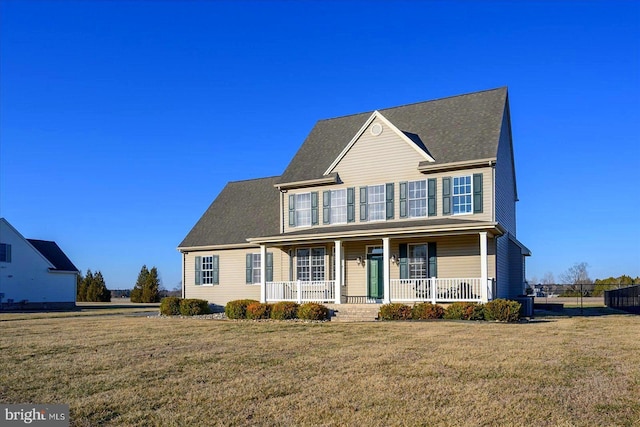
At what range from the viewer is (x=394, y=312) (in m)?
19.7

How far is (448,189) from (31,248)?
101 ft

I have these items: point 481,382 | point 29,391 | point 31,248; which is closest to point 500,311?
point 481,382

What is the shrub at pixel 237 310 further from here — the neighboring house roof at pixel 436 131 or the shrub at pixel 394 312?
the neighboring house roof at pixel 436 131

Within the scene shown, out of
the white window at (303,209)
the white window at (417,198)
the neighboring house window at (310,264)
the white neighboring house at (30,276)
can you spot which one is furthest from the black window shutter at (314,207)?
the white neighboring house at (30,276)

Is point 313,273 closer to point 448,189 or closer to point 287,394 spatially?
point 448,189

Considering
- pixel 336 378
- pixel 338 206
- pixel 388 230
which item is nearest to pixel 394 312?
pixel 388 230

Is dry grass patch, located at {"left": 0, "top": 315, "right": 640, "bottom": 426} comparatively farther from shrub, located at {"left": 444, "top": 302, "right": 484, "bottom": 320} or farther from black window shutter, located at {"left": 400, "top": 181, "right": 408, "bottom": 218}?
black window shutter, located at {"left": 400, "top": 181, "right": 408, "bottom": 218}

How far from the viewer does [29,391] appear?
8094 mm

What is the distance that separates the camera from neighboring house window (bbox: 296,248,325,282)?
25109 mm

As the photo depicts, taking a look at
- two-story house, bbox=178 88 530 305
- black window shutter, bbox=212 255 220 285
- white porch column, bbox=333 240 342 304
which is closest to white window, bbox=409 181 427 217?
two-story house, bbox=178 88 530 305

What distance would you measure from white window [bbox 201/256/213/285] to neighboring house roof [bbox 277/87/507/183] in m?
5.86

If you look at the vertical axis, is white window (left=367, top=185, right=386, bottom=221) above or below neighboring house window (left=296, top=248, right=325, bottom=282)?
above

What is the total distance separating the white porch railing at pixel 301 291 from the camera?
23.6 meters

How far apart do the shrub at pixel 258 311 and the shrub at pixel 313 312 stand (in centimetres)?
164
